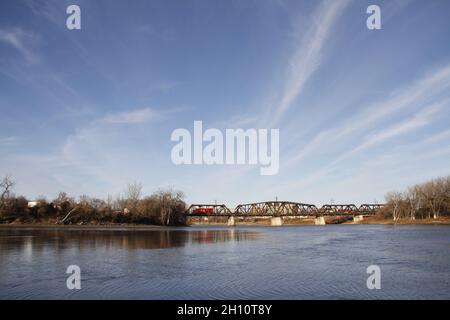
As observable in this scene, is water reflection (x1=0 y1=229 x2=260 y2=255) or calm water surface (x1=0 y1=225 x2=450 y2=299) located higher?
calm water surface (x1=0 y1=225 x2=450 y2=299)

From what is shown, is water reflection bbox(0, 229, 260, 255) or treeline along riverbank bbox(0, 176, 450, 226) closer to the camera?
water reflection bbox(0, 229, 260, 255)

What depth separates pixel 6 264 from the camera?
2609 cm

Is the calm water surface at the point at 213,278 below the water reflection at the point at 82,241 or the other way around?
the other way around

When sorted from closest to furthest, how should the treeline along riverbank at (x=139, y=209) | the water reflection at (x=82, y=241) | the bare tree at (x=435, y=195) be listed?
1. the water reflection at (x=82, y=241)
2. the treeline along riverbank at (x=139, y=209)
3. the bare tree at (x=435, y=195)

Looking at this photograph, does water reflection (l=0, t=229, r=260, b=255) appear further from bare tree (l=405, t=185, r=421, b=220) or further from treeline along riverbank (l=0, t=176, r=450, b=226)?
bare tree (l=405, t=185, r=421, b=220)

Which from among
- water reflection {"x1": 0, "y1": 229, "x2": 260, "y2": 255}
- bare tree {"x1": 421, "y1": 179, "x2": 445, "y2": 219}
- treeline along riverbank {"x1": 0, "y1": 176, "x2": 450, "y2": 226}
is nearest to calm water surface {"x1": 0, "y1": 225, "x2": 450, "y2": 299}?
water reflection {"x1": 0, "y1": 229, "x2": 260, "y2": 255}

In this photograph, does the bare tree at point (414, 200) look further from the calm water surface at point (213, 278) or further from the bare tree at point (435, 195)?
the calm water surface at point (213, 278)

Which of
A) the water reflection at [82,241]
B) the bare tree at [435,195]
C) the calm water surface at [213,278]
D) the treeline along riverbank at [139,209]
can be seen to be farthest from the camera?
the bare tree at [435,195]

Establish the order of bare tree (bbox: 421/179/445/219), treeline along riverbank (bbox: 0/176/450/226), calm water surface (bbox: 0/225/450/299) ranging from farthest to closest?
bare tree (bbox: 421/179/445/219), treeline along riverbank (bbox: 0/176/450/226), calm water surface (bbox: 0/225/450/299)

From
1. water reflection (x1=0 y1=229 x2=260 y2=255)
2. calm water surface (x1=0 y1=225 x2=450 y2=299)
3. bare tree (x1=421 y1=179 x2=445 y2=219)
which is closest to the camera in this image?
calm water surface (x1=0 y1=225 x2=450 y2=299)

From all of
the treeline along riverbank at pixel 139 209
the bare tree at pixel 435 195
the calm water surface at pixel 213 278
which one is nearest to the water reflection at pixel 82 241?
the calm water surface at pixel 213 278

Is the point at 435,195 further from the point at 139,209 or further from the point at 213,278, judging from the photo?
the point at 213,278
